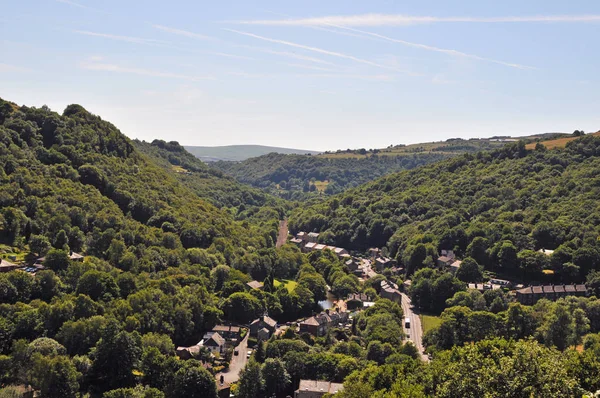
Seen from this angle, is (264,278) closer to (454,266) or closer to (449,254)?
(454,266)

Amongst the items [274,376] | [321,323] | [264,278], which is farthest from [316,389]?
[264,278]

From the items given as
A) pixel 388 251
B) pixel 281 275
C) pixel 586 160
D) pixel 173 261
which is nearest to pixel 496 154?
pixel 586 160

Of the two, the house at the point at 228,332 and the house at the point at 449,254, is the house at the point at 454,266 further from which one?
the house at the point at 228,332

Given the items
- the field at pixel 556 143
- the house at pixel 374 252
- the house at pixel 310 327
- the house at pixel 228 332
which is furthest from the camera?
the field at pixel 556 143

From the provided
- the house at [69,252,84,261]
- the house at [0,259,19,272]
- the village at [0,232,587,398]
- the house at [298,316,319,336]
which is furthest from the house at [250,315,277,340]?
the house at [0,259,19,272]

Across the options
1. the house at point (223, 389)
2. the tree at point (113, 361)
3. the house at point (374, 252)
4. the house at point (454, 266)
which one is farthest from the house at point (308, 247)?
the tree at point (113, 361)
